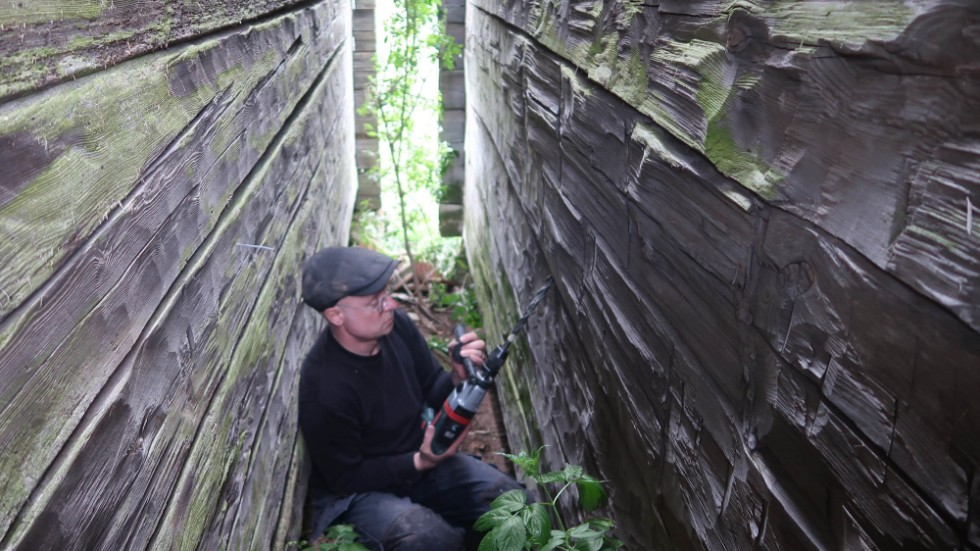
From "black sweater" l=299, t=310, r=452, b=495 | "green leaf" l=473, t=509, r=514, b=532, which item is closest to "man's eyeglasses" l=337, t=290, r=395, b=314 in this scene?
"black sweater" l=299, t=310, r=452, b=495

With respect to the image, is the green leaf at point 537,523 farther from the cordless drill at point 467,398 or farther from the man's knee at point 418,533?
the man's knee at point 418,533

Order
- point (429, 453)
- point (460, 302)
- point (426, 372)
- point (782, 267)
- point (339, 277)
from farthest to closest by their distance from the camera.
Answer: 1. point (460, 302)
2. point (426, 372)
3. point (429, 453)
4. point (339, 277)
5. point (782, 267)

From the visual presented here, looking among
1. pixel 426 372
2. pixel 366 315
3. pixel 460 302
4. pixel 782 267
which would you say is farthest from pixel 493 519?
pixel 460 302

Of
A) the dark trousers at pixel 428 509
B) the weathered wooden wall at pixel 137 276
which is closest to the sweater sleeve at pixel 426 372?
Result: the dark trousers at pixel 428 509

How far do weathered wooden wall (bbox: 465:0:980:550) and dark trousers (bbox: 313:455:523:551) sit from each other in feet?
3.31

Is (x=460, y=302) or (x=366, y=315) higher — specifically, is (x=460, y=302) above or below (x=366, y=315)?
below

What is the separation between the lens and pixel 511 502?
5.49ft

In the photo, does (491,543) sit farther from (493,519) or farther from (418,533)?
(418,533)

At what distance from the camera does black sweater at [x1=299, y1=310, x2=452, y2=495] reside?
2.63 meters

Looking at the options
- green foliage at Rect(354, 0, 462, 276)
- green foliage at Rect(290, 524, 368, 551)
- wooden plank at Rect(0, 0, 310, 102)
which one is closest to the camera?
wooden plank at Rect(0, 0, 310, 102)

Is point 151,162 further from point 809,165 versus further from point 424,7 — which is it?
point 424,7

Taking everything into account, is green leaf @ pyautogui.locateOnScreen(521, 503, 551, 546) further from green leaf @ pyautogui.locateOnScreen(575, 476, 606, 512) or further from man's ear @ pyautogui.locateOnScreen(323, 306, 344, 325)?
man's ear @ pyautogui.locateOnScreen(323, 306, 344, 325)

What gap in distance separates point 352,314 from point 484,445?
1.53m

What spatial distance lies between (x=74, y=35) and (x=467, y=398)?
1.78m
